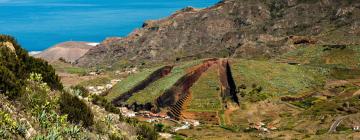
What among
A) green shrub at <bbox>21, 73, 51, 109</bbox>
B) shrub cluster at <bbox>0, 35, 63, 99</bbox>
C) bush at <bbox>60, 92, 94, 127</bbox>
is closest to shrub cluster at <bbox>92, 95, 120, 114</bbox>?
shrub cluster at <bbox>0, 35, 63, 99</bbox>

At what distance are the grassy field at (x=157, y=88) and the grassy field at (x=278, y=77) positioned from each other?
8.82 metres

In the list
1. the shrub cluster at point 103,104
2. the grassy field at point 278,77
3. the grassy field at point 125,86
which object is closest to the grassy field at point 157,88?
the grassy field at point 125,86

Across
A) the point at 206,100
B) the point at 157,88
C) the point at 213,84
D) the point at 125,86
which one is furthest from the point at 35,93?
the point at 125,86

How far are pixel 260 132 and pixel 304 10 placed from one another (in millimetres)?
105136

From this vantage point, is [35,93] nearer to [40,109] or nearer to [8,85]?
[40,109]

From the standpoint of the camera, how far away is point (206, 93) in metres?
82.7

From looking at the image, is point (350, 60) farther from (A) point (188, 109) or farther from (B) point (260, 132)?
(B) point (260, 132)

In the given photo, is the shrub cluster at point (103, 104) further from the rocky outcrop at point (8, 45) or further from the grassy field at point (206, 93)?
the grassy field at point (206, 93)

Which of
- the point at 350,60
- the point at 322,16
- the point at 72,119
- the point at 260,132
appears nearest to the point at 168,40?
the point at 322,16

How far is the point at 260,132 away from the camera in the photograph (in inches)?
2475

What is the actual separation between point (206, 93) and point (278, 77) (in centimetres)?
1372

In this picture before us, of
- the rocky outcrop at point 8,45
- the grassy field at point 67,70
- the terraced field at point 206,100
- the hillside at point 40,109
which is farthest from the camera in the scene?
the grassy field at point 67,70

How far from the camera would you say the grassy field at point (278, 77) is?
86.4 meters

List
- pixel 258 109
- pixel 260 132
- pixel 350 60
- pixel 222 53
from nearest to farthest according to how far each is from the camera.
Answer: pixel 260 132, pixel 258 109, pixel 350 60, pixel 222 53
